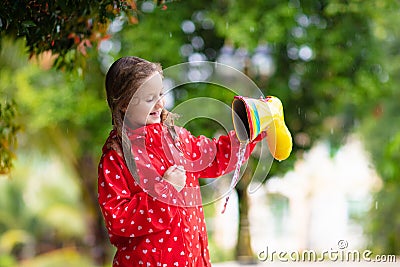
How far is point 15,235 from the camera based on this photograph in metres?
Result: 6.19

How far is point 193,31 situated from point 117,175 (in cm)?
282

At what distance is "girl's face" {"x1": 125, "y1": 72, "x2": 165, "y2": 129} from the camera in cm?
138

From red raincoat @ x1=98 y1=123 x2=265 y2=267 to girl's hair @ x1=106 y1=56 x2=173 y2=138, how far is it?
0.17ft

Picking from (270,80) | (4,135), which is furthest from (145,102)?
(270,80)

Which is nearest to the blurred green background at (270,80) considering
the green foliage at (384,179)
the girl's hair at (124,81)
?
the green foliage at (384,179)

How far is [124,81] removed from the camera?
1401 mm

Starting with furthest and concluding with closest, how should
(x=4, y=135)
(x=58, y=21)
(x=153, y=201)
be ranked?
(x=4, y=135), (x=58, y=21), (x=153, y=201)

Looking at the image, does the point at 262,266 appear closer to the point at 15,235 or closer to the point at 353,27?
the point at 353,27

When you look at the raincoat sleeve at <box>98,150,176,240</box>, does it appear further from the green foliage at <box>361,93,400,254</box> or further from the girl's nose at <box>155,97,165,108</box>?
the green foliage at <box>361,93,400,254</box>

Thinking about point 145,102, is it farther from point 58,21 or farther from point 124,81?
point 58,21

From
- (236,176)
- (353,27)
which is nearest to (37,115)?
(353,27)

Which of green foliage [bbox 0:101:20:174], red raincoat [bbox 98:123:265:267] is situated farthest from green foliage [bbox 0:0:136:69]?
red raincoat [bbox 98:123:265:267]

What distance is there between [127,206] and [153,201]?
51 mm

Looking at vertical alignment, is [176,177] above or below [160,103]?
below
